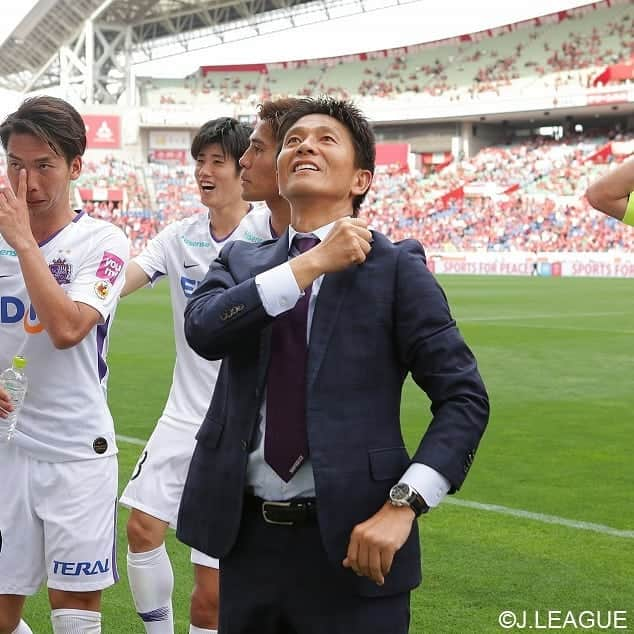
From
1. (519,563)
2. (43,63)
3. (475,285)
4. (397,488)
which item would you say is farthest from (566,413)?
(43,63)

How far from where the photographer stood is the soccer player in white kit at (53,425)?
321 cm

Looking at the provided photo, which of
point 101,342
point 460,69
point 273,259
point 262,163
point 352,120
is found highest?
point 460,69

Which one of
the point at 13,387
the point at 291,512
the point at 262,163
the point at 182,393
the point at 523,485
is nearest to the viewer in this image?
→ the point at 291,512

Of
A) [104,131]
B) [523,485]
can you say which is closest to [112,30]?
[104,131]

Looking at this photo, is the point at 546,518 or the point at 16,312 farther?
the point at 546,518

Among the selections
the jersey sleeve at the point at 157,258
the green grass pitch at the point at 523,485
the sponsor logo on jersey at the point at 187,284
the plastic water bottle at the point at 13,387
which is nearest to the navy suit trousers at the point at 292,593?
the plastic water bottle at the point at 13,387

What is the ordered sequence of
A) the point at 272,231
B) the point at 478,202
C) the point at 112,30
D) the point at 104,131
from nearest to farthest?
the point at 272,231, the point at 478,202, the point at 104,131, the point at 112,30

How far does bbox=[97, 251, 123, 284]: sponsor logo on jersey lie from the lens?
3.31 meters

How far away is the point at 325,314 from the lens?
234 cm

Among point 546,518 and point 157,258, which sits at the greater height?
point 157,258

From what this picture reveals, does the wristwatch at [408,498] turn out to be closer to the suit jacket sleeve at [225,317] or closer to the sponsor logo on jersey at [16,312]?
the suit jacket sleeve at [225,317]

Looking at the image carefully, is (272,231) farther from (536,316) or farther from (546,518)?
(536,316)

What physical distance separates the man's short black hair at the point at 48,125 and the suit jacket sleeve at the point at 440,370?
1363 millimetres

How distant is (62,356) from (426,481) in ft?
4.78
